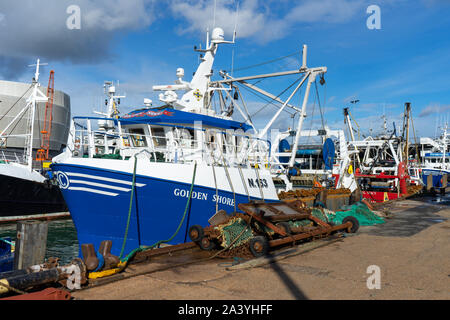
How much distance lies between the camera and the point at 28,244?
5.68m

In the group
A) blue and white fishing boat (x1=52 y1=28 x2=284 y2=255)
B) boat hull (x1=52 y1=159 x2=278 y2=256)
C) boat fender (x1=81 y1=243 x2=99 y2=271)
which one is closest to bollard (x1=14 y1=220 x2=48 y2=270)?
boat fender (x1=81 y1=243 x2=99 y2=271)

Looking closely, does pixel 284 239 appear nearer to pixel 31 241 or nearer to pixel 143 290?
pixel 143 290

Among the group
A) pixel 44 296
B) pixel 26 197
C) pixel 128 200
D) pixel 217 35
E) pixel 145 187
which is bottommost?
pixel 44 296

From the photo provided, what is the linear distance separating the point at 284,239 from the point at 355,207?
614 centimetres

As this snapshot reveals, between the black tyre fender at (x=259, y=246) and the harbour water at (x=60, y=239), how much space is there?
26.8 ft

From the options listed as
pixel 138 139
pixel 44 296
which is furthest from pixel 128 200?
pixel 44 296

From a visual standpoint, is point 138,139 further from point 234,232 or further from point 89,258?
point 89,258

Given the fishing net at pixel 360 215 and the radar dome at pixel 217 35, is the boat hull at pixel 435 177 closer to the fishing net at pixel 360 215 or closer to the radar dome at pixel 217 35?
the fishing net at pixel 360 215

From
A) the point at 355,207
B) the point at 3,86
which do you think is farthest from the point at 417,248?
the point at 3,86

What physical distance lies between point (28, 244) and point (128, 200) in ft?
10.6

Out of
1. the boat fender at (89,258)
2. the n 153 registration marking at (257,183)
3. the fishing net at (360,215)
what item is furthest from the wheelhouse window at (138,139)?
the boat fender at (89,258)

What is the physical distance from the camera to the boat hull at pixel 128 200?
28.7 feet

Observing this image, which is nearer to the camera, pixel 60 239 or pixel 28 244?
pixel 28 244

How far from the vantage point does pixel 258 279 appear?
18.1ft
